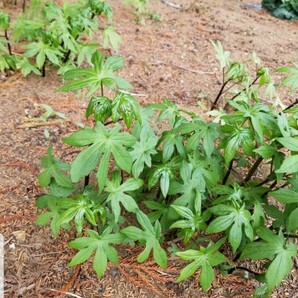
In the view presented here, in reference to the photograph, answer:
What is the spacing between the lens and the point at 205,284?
5.83ft

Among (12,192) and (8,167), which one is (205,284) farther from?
(8,167)

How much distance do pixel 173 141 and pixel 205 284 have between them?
2.35 ft

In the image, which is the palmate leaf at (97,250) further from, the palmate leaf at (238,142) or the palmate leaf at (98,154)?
the palmate leaf at (238,142)

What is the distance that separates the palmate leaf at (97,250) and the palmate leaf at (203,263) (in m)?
0.32

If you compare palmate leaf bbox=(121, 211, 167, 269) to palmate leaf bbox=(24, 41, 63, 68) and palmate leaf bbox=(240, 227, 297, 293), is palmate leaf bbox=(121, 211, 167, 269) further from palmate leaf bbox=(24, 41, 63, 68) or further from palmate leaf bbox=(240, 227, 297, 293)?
palmate leaf bbox=(24, 41, 63, 68)

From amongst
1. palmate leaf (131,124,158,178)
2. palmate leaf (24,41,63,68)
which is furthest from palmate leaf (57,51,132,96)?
palmate leaf (24,41,63,68)

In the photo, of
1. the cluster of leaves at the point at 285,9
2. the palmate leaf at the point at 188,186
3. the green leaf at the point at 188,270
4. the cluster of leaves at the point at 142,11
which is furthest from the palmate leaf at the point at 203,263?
the cluster of leaves at the point at 285,9

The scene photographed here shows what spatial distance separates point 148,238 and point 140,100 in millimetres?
1613

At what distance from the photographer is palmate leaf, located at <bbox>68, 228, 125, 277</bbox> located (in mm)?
1749

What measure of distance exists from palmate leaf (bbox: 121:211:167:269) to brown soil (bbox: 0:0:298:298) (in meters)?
0.27

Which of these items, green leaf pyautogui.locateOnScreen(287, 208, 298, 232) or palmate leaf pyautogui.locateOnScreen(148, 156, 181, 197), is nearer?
green leaf pyautogui.locateOnScreen(287, 208, 298, 232)

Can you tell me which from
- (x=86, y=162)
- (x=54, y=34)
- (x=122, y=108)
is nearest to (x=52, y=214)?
(x=86, y=162)

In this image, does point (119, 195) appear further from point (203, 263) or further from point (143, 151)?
point (203, 263)

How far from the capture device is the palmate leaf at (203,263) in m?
1.78
